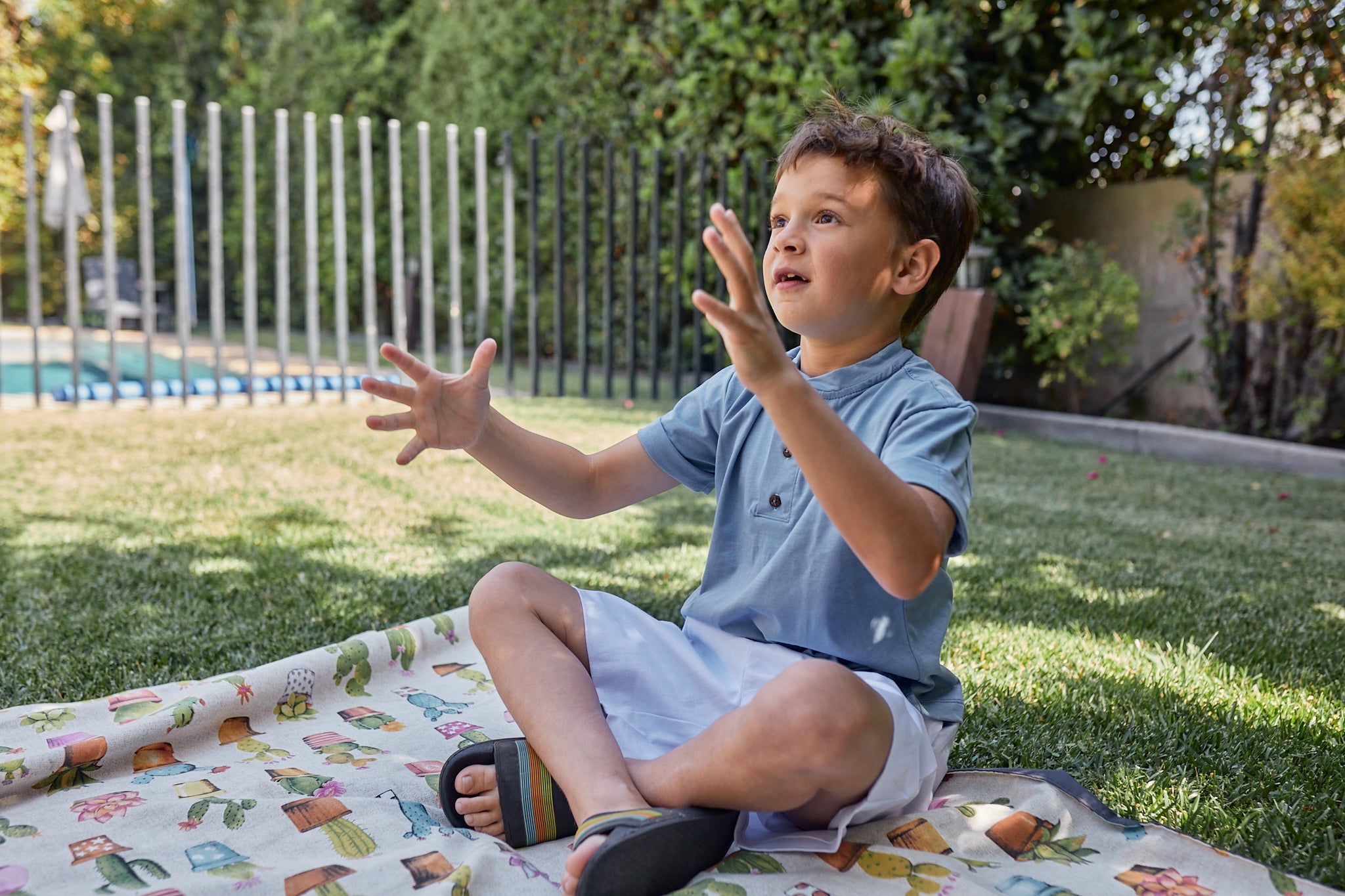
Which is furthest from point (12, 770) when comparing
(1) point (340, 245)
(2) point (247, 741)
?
(1) point (340, 245)

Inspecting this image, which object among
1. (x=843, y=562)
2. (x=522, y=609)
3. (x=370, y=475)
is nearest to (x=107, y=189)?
(x=370, y=475)

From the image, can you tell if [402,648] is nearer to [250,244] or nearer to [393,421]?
[393,421]

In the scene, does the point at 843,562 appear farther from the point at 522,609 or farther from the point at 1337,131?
the point at 1337,131

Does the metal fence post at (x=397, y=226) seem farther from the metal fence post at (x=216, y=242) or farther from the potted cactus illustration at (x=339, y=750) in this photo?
the potted cactus illustration at (x=339, y=750)

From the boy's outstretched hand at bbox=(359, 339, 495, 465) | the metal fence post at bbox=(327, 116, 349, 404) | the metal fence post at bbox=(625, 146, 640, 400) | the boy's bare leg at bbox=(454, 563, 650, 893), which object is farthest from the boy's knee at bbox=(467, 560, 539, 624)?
the metal fence post at bbox=(625, 146, 640, 400)

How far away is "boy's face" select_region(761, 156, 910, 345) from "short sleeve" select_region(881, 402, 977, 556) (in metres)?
0.19

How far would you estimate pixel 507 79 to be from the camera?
10.0m

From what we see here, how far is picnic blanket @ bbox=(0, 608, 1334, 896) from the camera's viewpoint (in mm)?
1304

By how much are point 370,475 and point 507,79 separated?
6.91 m

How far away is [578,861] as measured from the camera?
1.22 meters

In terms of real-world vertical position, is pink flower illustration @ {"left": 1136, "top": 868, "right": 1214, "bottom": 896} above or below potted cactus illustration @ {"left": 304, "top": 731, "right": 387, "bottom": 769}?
above

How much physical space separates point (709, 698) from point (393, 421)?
647mm

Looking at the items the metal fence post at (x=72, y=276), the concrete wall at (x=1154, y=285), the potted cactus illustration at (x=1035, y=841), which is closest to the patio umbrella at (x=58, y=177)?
the metal fence post at (x=72, y=276)

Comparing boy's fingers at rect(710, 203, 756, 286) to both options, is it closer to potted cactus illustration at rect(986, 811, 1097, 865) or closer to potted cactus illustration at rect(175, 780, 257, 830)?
potted cactus illustration at rect(986, 811, 1097, 865)
